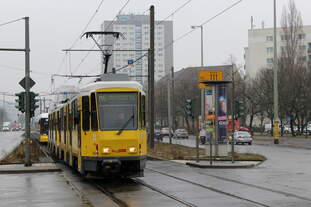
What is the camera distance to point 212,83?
30984mm

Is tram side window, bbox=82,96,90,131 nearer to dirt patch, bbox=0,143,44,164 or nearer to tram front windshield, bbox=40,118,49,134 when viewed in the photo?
dirt patch, bbox=0,143,44,164

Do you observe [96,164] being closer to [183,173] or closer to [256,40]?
[183,173]

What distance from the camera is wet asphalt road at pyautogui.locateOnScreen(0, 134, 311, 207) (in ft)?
46.9

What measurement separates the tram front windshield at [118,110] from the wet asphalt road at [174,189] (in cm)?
181

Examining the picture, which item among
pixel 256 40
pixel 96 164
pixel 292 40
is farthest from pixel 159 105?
pixel 96 164

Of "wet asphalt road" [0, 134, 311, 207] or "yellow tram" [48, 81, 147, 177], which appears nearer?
"wet asphalt road" [0, 134, 311, 207]

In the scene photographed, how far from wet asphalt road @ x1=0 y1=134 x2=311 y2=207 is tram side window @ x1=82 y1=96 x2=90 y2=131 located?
177 cm

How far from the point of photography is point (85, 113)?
18875mm

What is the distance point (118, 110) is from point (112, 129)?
0.62 m

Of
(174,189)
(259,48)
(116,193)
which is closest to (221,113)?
(174,189)

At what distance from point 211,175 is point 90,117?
560cm

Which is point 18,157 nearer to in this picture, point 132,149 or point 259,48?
point 132,149

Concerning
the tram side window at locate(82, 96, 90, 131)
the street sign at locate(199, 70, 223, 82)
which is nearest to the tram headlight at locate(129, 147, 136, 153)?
the tram side window at locate(82, 96, 90, 131)

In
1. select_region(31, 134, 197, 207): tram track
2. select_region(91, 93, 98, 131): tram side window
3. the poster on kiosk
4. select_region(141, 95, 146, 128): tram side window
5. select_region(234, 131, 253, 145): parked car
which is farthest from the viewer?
select_region(234, 131, 253, 145): parked car
